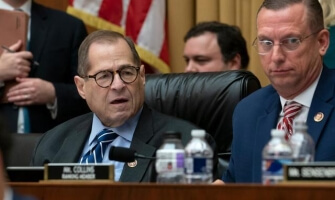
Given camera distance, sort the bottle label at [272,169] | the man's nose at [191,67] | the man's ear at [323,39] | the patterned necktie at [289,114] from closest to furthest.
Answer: the bottle label at [272,169]
the patterned necktie at [289,114]
the man's ear at [323,39]
the man's nose at [191,67]

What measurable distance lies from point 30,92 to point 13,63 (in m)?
0.18

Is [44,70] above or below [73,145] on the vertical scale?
above

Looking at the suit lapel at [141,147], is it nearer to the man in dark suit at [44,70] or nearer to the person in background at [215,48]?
the man in dark suit at [44,70]

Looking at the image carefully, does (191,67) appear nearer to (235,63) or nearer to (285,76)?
(235,63)

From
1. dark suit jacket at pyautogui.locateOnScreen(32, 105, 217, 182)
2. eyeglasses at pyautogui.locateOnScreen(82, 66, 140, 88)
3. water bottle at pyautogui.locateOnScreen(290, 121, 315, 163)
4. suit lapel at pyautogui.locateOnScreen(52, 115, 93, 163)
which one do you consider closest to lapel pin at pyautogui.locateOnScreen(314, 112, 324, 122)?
water bottle at pyautogui.locateOnScreen(290, 121, 315, 163)

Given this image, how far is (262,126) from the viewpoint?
12.8ft

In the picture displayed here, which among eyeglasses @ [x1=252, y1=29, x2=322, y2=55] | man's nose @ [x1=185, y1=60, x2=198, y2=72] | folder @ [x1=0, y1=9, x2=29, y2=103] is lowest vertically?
man's nose @ [x1=185, y1=60, x2=198, y2=72]

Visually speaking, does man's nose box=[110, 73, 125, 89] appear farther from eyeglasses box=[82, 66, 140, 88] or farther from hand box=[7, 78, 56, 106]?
hand box=[7, 78, 56, 106]

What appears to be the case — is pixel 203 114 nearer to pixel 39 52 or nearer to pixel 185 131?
pixel 185 131

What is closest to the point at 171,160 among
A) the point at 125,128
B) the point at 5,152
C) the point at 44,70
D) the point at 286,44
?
the point at 5,152

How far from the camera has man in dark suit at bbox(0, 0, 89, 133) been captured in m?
5.44

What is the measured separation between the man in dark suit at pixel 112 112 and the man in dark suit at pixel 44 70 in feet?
3.25

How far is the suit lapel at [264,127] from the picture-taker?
12.6ft

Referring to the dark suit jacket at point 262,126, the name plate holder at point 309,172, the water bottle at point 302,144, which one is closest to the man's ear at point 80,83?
the dark suit jacket at point 262,126
